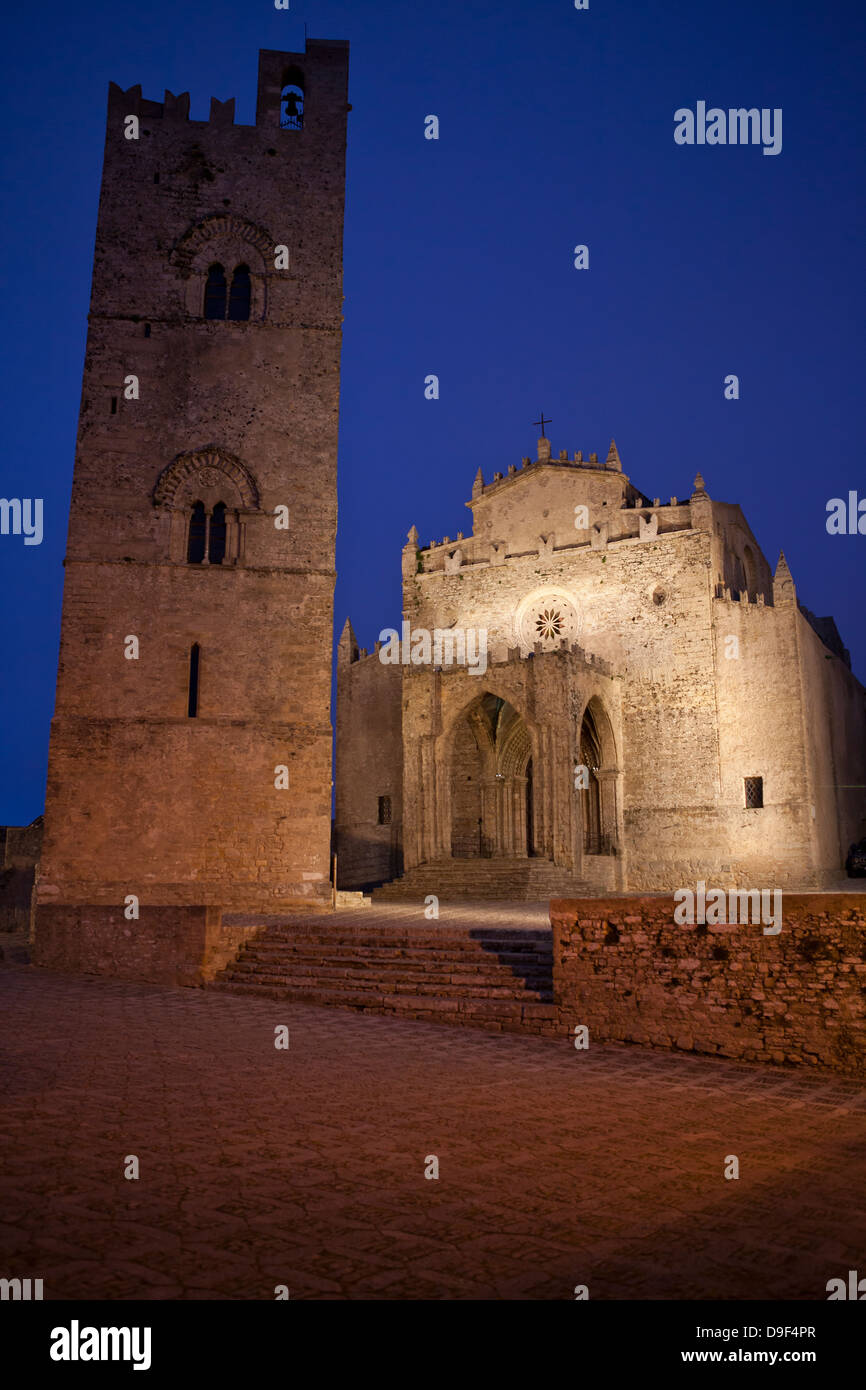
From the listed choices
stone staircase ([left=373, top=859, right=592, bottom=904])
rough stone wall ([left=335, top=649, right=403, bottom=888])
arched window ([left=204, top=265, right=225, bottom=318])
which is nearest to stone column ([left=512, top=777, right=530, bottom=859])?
stone staircase ([left=373, top=859, right=592, bottom=904])

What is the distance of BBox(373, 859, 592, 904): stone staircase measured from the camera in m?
23.0

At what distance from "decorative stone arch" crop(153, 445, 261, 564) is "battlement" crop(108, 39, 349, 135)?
26.2ft

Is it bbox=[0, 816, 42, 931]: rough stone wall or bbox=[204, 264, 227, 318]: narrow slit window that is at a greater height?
bbox=[204, 264, 227, 318]: narrow slit window

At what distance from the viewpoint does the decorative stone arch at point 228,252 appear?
2055cm

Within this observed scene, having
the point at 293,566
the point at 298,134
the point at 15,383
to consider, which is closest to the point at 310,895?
the point at 293,566

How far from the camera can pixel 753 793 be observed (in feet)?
84.9

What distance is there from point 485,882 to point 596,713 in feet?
21.7

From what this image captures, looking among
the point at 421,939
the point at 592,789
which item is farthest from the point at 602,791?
the point at 421,939

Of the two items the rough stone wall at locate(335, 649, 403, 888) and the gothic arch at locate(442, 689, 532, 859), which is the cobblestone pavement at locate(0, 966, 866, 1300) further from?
the rough stone wall at locate(335, 649, 403, 888)

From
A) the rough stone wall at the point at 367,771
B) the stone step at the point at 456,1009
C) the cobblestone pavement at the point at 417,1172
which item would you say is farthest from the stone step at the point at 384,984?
the rough stone wall at the point at 367,771

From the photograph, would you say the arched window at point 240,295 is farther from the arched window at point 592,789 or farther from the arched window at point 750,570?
the arched window at point 750,570

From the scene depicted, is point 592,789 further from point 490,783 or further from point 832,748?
point 832,748
